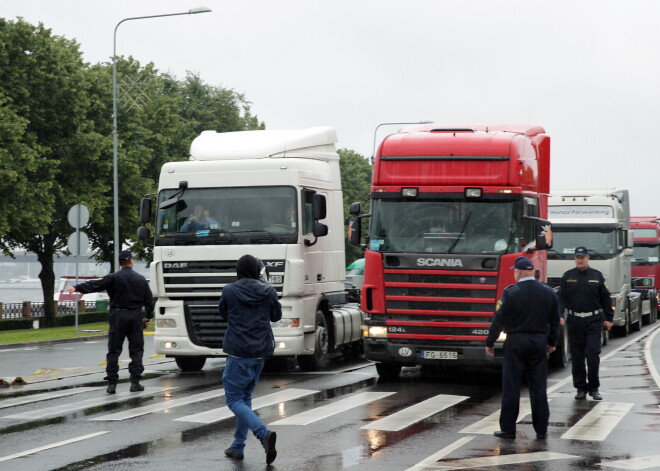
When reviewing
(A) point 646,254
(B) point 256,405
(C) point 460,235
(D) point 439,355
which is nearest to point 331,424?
(B) point 256,405

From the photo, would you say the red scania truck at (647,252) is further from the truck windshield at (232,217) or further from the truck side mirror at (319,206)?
the truck windshield at (232,217)

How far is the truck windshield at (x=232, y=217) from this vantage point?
666 inches

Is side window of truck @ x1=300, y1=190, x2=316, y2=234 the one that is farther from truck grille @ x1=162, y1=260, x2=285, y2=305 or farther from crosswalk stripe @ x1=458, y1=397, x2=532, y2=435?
crosswalk stripe @ x1=458, y1=397, x2=532, y2=435

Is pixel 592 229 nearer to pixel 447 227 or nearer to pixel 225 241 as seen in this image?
pixel 447 227

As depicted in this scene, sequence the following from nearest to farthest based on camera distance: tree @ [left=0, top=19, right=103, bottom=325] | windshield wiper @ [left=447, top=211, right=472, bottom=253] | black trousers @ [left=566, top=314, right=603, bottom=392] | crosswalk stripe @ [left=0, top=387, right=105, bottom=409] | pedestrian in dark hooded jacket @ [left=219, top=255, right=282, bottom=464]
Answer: pedestrian in dark hooded jacket @ [left=219, top=255, right=282, bottom=464] < crosswalk stripe @ [left=0, top=387, right=105, bottom=409] < black trousers @ [left=566, top=314, right=603, bottom=392] < windshield wiper @ [left=447, top=211, right=472, bottom=253] < tree @ [left=0, top=19, right=103, bottom=325]

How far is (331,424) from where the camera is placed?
11.7 m

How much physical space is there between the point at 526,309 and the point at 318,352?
7.49 metres

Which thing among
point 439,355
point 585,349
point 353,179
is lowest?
point 439,355

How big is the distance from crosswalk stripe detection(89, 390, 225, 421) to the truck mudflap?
7.64ft

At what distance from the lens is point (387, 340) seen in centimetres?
1577

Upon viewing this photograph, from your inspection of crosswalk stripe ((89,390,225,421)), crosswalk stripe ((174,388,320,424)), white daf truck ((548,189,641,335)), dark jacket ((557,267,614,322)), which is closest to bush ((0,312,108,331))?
white daf truck ((548,189,641,335))

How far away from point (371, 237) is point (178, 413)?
4424 millimetres

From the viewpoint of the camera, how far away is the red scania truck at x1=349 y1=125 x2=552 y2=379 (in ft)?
50.4

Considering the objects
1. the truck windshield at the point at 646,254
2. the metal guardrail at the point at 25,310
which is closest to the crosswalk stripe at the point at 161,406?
the truck windshield at the point at 646,254
